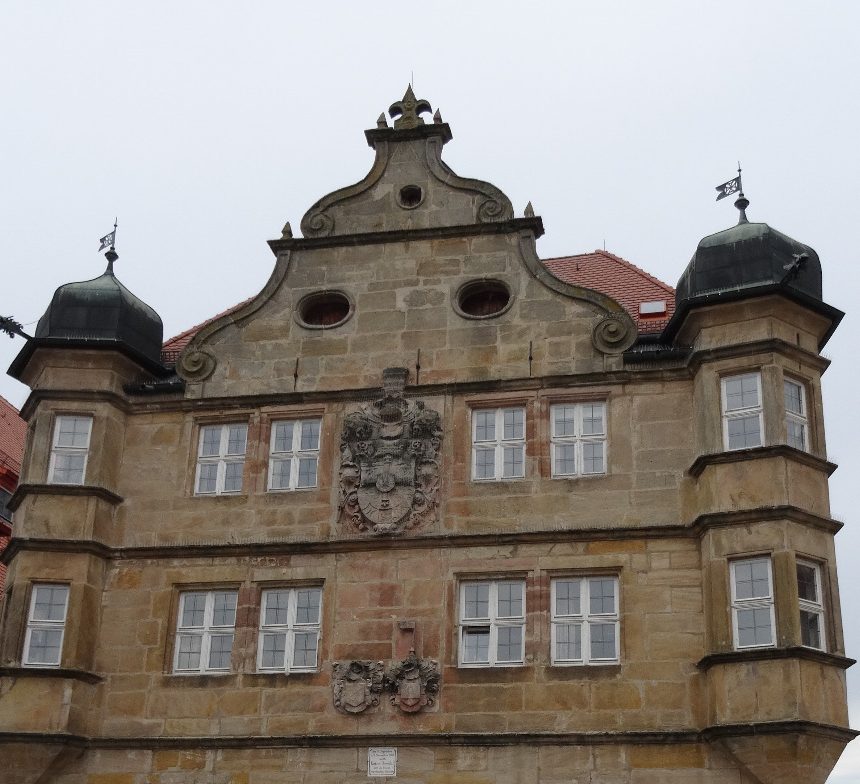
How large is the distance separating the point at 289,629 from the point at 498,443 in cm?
381

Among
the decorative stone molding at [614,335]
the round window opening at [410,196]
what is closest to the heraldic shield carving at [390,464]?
the decorative stone molding at [614,335]

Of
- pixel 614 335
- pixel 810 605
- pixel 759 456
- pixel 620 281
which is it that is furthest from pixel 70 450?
pixel 810 605

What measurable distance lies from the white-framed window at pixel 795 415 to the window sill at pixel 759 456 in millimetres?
272

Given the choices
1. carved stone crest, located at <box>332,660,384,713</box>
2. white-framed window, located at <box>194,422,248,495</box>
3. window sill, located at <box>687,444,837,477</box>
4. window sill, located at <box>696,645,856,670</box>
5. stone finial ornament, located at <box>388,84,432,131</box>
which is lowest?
carved stone crest, located at <box>332,660,384,713</box>

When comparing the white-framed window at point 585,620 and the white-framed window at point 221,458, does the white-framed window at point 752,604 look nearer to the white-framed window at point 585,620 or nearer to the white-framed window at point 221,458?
the white-framed window at point 585,620

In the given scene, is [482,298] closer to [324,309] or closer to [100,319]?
[324,309]

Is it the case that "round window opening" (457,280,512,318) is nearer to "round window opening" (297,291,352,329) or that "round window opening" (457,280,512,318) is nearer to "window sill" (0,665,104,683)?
"round window opening" (297,291,352,329)

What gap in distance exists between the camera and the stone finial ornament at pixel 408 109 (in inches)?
918

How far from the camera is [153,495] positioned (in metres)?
21.1

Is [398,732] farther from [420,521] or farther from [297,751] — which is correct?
[420,521]

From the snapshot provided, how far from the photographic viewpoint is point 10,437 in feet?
103

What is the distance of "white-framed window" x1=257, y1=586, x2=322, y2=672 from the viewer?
19.7 metres

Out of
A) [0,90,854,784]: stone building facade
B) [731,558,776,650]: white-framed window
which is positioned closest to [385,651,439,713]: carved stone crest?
[0,90,854,784]: stone building facade

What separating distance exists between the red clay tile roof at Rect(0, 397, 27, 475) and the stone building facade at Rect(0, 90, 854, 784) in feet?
27.7
